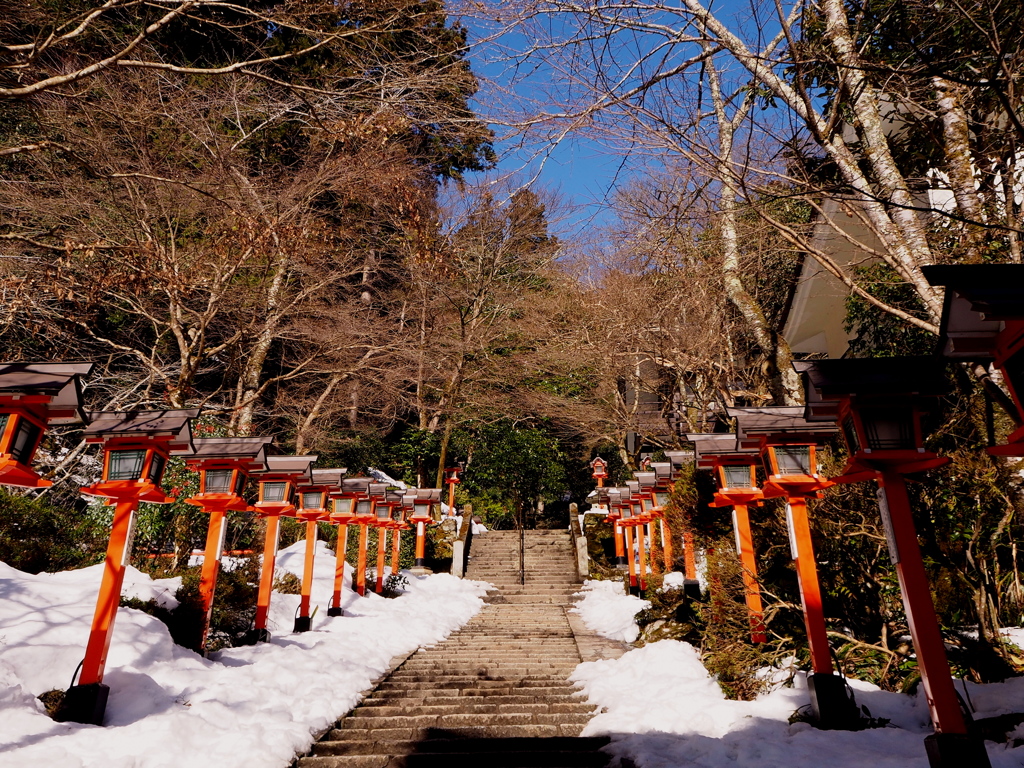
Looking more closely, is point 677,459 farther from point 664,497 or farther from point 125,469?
point 125,469

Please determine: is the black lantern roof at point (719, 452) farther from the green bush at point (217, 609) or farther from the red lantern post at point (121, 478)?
the green bush at point (217, 609)

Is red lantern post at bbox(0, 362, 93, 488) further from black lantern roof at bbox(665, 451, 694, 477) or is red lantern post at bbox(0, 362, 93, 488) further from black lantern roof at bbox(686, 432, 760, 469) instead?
black lantern roof at bbox(665, 451, 694, 477)

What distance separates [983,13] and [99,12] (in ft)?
24.2

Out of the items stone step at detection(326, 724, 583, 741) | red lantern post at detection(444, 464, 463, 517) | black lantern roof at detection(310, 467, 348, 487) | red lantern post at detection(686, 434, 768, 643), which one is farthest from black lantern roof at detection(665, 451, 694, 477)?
red lantern post at detection(444, 464, 463, 517)

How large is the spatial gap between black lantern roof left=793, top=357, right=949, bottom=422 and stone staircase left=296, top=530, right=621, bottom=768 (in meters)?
3.74

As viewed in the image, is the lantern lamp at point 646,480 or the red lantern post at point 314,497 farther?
the lantern lamp at point 646,480

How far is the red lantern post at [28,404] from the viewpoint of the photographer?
4852 millimetres

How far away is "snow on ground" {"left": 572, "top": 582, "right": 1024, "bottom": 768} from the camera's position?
14.2 ft

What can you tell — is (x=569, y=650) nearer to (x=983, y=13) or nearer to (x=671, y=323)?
(x=671, y=323)

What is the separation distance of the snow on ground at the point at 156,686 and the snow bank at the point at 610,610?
13.6 feet

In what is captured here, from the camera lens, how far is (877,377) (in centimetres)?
443

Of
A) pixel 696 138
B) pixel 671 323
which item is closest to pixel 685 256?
pixel 671 323

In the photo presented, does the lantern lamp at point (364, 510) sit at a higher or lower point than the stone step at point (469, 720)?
higher

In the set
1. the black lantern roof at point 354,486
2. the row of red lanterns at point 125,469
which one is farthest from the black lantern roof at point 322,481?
the black lantern roof at point 354,486
